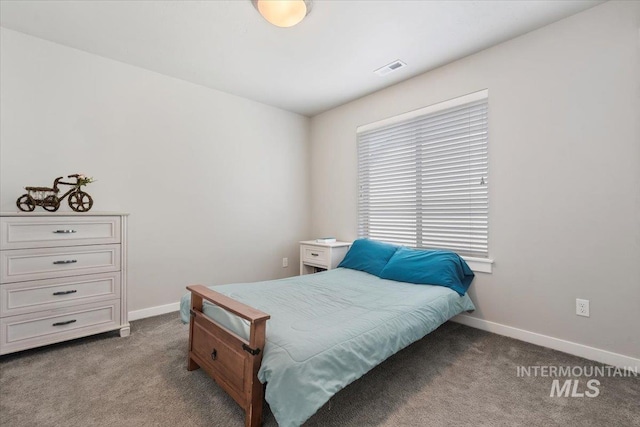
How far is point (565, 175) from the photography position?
219 centimetres

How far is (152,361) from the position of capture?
81.0 inches

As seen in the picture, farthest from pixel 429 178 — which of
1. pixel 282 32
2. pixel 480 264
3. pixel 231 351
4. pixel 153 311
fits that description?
pixel 153 311

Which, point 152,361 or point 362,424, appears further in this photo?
point 152,361

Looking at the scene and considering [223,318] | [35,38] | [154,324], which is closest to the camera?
[223,318]

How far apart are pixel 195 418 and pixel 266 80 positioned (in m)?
3.02

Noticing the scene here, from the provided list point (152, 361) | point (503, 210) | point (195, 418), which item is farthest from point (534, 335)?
point (152, 361)

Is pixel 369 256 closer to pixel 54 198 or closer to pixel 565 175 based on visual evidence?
pixel 565 175

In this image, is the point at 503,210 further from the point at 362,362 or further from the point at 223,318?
the point at 223,318

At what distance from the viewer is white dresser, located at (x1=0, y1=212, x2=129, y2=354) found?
80.4 inches

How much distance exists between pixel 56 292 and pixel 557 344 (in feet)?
12.4

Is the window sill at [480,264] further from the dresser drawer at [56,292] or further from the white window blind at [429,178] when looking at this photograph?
the dresser drawer at [56,292]

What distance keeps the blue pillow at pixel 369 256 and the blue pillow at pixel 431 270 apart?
0.14 m

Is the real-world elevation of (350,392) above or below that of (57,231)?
below

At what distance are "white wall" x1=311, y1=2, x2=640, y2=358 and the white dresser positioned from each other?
312cm
